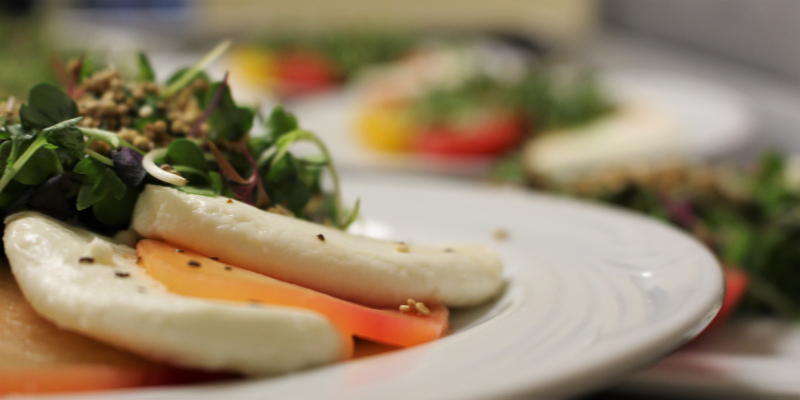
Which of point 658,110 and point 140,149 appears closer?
point 140,149

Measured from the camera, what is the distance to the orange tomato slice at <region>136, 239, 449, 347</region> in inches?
40.4

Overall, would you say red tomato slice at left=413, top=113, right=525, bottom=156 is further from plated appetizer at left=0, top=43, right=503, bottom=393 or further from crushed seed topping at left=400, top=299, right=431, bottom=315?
crushed seed topping at left=400, top=299, right=431, bottom=315

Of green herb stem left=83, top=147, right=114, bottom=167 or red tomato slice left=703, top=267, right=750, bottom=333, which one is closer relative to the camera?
green herb stem left=83, top=147, right=114, bottom=167

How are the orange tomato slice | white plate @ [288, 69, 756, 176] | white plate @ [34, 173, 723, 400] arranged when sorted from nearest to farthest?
1. white plate @ [34, 173, 723, 400]
2. the orange tomato slice
3. white plate @ [288, 69, 756, 176]

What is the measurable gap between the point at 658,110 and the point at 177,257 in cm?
441

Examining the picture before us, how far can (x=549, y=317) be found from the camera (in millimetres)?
1102

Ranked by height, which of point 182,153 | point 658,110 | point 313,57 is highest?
point 658,110

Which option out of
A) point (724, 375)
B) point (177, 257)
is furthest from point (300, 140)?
point (724, 375)

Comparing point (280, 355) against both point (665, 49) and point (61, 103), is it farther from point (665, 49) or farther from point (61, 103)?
point (665, 49)

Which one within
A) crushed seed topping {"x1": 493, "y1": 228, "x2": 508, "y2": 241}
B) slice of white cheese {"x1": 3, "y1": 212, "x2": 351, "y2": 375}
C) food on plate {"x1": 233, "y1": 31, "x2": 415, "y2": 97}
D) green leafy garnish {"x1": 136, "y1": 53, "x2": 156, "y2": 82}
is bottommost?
slice of white cheese {"x1": 3, "y1": 212, "x2": 351, "y2": 375}

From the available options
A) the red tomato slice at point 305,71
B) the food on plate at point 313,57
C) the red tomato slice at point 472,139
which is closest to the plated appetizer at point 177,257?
the red tomato slice at point 472,139

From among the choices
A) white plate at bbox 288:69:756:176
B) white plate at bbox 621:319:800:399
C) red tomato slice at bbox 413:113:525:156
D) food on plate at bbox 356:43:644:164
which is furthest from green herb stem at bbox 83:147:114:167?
red tomato slice at bbox 413:113:525:156

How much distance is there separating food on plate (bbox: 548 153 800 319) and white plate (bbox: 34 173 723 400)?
0.41 metres

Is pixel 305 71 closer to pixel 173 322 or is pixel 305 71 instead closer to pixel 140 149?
pixel 140 149
